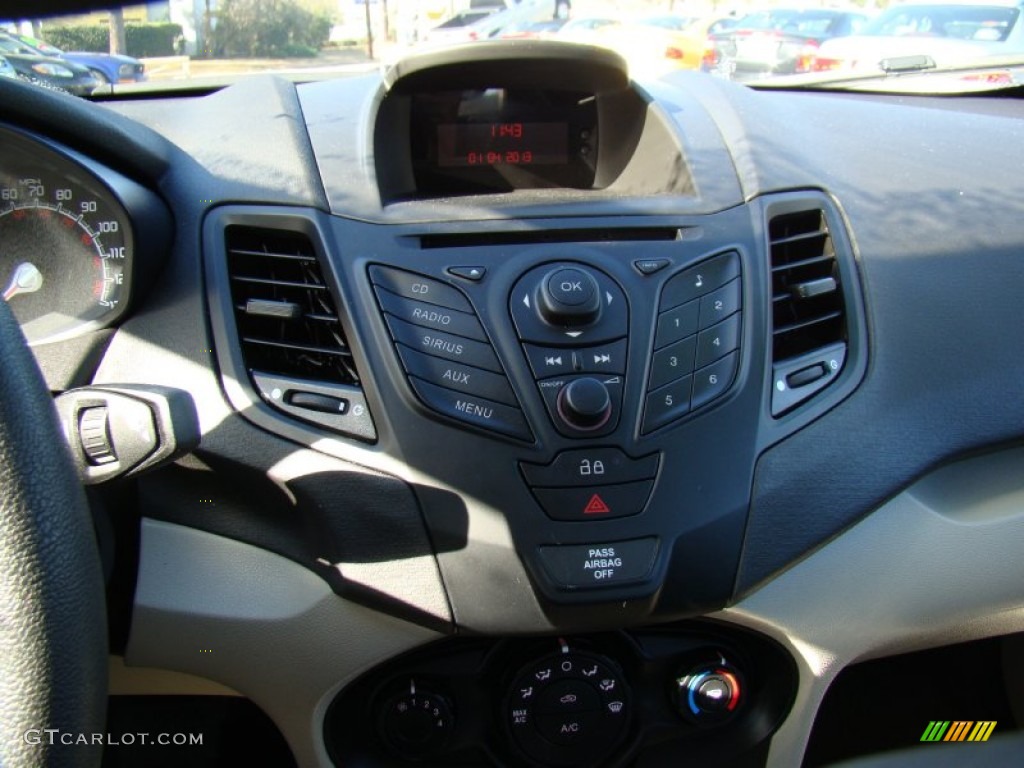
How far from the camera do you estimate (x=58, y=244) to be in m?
1.91

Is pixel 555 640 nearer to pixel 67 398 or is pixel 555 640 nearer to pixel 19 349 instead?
pixel 67 398

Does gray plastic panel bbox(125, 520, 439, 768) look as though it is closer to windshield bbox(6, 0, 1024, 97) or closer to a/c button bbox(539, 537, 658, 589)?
a/c button bbox(539, 537, 658, 589)

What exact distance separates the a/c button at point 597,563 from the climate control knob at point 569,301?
38 cm

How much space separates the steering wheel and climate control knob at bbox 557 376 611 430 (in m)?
0.82

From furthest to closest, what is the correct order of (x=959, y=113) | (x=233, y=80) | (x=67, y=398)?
(x=959, y=113)
(x=233, y=80)
(x=67, y=398)

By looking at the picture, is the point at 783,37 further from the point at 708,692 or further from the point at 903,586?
the point at 708,692

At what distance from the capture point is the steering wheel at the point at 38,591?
1.05 meters

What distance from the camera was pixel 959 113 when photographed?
102 inches

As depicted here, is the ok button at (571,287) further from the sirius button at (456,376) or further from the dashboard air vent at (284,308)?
the dashboard air vent at (284,308)

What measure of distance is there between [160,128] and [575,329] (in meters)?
0.97

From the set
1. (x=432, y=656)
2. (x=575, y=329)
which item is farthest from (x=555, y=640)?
(x=575, y=329)

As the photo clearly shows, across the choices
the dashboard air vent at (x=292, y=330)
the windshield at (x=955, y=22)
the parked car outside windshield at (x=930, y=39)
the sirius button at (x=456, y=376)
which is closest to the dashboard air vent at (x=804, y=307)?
the sirius button at (x=456, y=376)

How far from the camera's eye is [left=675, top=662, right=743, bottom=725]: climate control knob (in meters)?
1.93

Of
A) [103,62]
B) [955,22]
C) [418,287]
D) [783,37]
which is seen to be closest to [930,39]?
[955,22]
